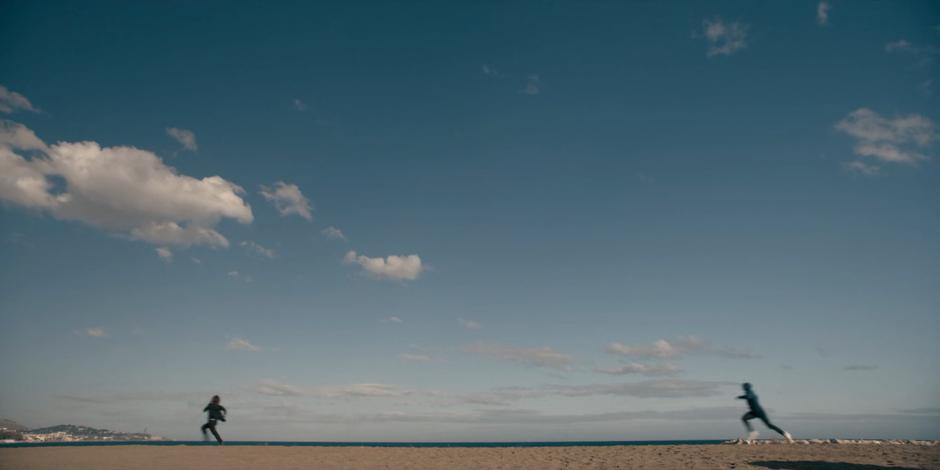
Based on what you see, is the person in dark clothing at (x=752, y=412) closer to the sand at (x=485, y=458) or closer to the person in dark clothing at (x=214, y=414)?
the sand at (x=485, y=458)

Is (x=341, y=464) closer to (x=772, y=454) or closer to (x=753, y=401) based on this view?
(x=772, y=454)

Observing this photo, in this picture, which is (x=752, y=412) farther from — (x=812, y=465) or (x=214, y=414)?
(x=214, y=414)

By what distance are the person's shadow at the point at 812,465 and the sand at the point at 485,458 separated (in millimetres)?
23

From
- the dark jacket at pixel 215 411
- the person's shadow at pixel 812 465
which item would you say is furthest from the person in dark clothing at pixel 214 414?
the person's shadow at pixel 812 465

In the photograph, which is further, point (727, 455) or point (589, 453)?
point (589, 453)

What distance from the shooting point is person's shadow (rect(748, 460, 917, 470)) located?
42.5ft

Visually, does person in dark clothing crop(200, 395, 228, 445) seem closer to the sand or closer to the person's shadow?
the sand

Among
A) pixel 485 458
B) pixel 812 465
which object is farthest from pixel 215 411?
pixel 812 465

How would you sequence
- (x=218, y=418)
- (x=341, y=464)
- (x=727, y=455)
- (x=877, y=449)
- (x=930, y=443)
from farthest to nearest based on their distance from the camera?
(x=218, y=418) → (x=930, y=443) → (x=877, y=449) → (x=727, y=455) → (x=341, y=464)

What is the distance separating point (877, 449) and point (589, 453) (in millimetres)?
10558

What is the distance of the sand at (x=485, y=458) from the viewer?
13680 mm

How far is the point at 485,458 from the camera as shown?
1683 centimetres

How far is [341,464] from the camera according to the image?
14.9 metres

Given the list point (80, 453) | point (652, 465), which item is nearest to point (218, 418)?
point (80, 453)
